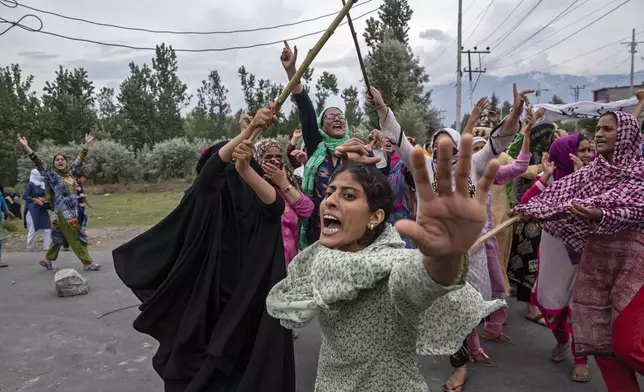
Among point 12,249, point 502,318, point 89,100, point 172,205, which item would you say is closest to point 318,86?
point 89,100

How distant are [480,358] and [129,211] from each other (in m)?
14.3

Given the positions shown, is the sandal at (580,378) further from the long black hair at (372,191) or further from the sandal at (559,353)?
the long black hair at (372,191)

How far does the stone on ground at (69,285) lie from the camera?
6188 millimetres

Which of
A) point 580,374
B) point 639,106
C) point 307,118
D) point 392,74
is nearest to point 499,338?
point 580,374

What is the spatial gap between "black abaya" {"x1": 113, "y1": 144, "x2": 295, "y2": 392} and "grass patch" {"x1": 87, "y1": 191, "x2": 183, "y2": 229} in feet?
34.6

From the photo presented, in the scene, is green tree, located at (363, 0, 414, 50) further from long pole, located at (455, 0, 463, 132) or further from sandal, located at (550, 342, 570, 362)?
sandal, located at (550, 342, 570, 362)

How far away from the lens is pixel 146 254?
2912 mm

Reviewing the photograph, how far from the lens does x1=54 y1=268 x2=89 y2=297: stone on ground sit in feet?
20.3

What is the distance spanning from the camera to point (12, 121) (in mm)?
26969

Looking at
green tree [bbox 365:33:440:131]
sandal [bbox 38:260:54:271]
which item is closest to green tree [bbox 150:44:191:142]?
green tree [bbox 365:33:440:131]

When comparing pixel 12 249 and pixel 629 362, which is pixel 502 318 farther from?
pixel 12 249

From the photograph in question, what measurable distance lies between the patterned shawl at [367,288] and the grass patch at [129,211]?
38.4 feet

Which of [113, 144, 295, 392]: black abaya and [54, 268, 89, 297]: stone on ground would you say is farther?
[54, 268, 89, 297]: stone on ground

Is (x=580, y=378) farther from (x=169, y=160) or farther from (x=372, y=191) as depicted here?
(x=169, y=160)
